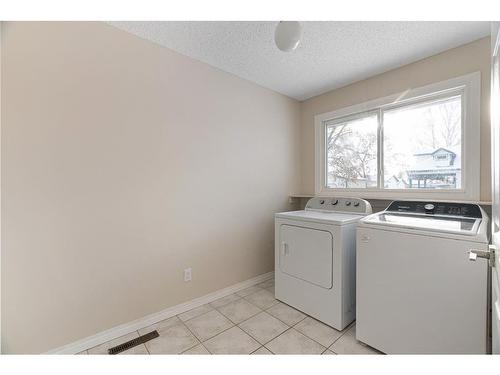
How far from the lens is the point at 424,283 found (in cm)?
129

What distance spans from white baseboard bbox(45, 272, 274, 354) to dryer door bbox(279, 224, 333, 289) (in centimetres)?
67

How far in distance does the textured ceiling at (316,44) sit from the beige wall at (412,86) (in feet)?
0.26

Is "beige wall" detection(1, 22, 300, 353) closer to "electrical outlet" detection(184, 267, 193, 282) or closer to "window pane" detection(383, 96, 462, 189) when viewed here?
"electrical outlet" detection(184, 267, 193, 282)

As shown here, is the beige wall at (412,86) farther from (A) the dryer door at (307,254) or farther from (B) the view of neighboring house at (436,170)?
(A) the dryer door at (307,254)

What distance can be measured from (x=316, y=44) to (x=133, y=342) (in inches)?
110

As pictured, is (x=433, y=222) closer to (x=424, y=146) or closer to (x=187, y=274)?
(x=424, y=146)

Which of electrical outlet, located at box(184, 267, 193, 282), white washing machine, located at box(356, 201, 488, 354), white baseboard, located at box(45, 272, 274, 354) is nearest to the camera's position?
white washing machine, located at box(356, 201, 488, 354)

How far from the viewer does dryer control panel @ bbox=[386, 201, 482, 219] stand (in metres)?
1.55

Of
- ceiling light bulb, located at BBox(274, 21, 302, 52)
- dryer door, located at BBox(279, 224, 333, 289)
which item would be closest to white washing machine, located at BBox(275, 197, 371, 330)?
dryer door, located at BBox(279, 224, 333, 289)

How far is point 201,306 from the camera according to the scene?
2.10m

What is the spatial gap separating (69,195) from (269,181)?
1975 mm

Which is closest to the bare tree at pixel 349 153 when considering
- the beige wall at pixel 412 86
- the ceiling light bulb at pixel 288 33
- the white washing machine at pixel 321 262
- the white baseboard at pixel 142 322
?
the beige wall at pixel 412 86

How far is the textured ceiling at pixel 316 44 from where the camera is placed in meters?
1.63
